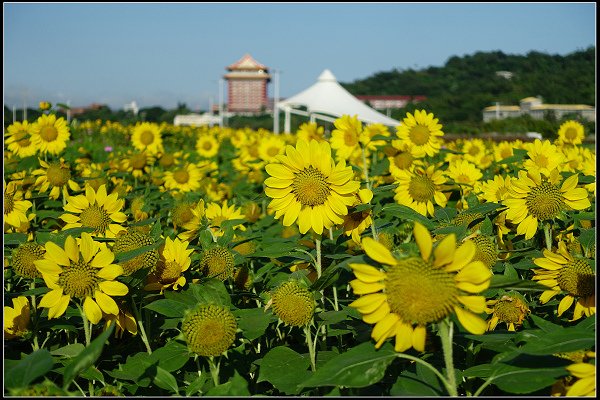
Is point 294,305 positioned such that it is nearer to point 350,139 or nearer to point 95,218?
point 95,218

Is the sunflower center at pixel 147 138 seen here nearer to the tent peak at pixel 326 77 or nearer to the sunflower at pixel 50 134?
the sunflower at pixel 50 134

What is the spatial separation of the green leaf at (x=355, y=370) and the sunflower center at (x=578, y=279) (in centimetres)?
63

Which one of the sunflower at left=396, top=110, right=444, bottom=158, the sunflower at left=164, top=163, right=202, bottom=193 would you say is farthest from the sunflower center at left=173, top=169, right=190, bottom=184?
the sunflower at left=396, top=110, right=444, bottom=158

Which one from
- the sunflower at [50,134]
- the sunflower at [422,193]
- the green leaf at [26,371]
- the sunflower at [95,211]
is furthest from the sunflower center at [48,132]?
the green leaf at [26,371]

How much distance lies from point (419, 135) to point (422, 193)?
0.97 m

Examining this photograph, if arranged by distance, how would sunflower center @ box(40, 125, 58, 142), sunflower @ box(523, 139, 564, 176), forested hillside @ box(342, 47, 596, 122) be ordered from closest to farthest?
sunflower @ box(523, 139, 564, 176)
sunflower center @ box(40, 125, 58, 142)
forested hillside @ box(342, 47, 596, 122)

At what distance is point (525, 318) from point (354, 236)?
Result: 1.81ft

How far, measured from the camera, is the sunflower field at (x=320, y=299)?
1.19 metres

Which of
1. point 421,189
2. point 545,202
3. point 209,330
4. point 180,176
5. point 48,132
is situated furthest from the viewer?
point 180,176

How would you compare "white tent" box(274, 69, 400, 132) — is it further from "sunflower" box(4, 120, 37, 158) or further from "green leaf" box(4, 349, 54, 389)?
"green leaf" box(4, 349, 54, 389)

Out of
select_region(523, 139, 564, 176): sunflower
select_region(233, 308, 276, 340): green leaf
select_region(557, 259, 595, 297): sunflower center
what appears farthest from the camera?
select_region(523, 139, 564, 176): sunflower

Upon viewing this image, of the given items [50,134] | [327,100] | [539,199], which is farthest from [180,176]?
[327,100]

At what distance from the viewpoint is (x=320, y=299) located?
175 cm

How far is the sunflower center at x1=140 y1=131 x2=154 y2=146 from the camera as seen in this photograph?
5746mm
